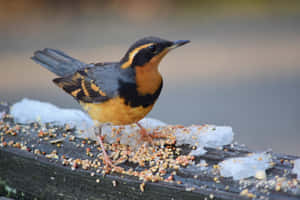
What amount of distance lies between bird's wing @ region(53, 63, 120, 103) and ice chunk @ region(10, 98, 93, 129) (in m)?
0.40

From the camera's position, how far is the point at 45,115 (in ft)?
13.4

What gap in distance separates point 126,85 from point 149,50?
1.10ft

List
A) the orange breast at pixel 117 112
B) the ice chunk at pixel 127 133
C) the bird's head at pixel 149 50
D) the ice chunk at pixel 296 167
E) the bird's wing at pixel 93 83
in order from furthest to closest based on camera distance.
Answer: the ice chunk at pixel 127 133
the bird's wing at pixel 93 83
the orange breast at pixel 117 112
the bird's head at pixel 149 50
the ice chunk at pixel 296 167

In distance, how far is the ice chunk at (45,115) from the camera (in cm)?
396

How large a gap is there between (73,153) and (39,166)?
27 centimetres

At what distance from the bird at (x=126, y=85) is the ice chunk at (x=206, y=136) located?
313 mm

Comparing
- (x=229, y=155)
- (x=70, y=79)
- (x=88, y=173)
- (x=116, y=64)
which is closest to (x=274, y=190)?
(x=229, y=155)


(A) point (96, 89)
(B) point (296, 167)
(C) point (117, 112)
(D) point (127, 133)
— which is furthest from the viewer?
(D) point (127, 133)

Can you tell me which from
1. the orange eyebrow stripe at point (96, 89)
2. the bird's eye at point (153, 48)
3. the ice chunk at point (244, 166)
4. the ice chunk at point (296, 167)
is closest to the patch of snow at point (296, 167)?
the ice chunk at point (296, 167)

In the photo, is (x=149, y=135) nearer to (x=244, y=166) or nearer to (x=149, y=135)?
(x=149, y=135)

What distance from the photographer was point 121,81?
3137 mm

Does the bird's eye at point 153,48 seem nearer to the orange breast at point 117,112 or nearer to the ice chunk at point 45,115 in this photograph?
the orange breast at point 117,112

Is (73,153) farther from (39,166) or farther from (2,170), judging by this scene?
(2,170)

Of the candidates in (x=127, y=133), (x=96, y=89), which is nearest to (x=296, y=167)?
(x=127, y=133)
